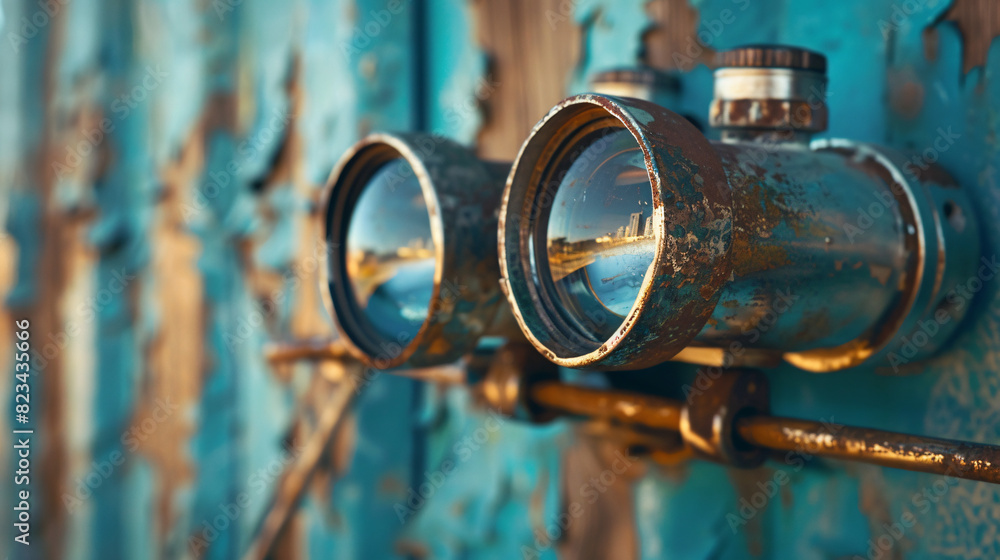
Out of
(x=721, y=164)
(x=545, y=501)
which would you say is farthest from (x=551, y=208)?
(x=545, y=501)

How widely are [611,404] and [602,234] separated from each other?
22 cm

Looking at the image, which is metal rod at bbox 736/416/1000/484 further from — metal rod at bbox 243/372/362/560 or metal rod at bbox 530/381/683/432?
metal rod at bbox 243/372/362/560

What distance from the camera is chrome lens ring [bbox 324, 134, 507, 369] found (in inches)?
18.7

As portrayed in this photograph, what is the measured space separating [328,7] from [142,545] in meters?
0.79

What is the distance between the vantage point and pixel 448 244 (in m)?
0.47

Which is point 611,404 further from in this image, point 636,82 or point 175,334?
point 175,334

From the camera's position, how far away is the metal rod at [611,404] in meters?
0.54

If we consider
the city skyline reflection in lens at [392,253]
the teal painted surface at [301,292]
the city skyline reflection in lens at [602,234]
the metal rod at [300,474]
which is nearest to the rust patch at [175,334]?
the teal painted surface at [301,292]

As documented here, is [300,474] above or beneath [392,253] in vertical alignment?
beneath

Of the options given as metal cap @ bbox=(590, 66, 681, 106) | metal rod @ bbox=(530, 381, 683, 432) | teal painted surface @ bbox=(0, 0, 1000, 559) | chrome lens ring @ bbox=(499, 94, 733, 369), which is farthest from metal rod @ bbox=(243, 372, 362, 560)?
chrome lens ring @ bbox=(499, 94, 733, 369)

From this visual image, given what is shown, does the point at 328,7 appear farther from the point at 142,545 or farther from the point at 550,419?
the point at 142,545

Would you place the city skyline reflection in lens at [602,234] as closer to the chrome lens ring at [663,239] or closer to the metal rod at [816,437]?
the chrome lens ring at [663,239]

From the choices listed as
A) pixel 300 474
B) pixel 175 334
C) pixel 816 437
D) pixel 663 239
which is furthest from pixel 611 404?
pixel 175 334

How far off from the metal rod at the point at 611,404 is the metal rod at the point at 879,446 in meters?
0.06
